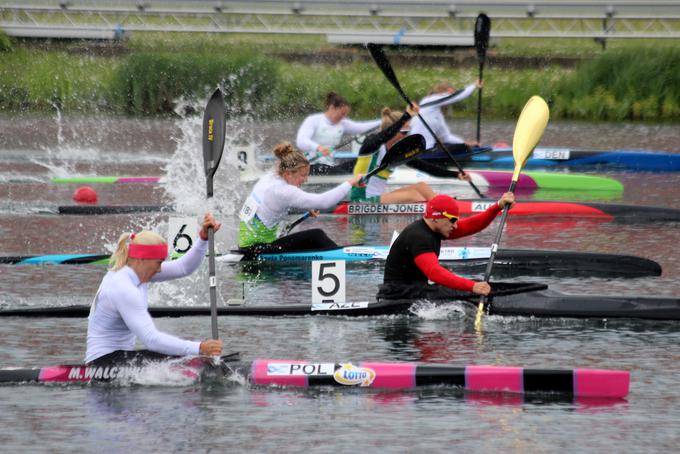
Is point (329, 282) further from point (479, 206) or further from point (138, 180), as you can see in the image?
point (138, 180)

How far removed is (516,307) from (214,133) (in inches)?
119

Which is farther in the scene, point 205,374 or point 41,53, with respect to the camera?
point 41,53

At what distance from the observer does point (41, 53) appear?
112 ft

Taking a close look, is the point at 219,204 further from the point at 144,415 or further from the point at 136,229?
the point at 144,415

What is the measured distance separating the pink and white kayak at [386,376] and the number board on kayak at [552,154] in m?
13.6

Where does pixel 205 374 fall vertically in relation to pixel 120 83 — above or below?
below

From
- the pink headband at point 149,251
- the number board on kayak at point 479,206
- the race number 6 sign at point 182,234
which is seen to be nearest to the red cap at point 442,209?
the race number 6 sign at point 182,234

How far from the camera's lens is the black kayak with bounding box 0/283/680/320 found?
11.2 m

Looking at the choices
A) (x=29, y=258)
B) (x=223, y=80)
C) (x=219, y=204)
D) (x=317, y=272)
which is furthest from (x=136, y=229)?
(x=223, y=80)

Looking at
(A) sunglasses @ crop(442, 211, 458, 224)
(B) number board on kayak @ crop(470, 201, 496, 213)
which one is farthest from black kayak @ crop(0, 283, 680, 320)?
(B) number board on kayak @ crop(470, 201, 496, 213)

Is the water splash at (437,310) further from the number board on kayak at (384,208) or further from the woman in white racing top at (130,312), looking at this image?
the number board on kayak at (384,208)

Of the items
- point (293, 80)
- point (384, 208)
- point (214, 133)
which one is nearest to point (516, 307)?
point (214, 133)

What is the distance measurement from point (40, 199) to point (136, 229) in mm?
3384

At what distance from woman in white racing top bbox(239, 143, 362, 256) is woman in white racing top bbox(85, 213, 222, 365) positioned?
13.9 ft
